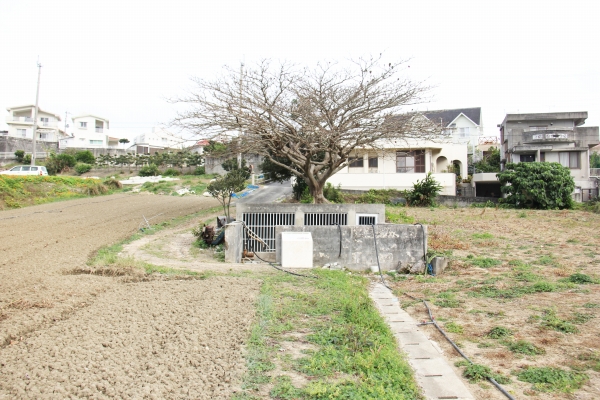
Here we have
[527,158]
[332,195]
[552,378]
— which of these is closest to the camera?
[552,378]

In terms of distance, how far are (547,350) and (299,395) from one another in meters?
2.92

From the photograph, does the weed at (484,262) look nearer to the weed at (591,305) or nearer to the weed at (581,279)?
the weed at (581,279)

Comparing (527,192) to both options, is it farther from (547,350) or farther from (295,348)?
(295,348)

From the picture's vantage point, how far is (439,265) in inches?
381

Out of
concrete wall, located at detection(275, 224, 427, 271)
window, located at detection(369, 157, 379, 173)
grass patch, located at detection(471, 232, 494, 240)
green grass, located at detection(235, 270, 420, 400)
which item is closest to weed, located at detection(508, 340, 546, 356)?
green grass, located at detection(235, 270, 420, 400)

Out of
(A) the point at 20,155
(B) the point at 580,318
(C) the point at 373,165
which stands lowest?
(B) the point at 580,318

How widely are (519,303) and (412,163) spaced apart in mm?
21603

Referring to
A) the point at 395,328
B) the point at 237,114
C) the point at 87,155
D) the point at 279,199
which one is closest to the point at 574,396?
the point at 395,328

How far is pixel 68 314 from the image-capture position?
5148mm

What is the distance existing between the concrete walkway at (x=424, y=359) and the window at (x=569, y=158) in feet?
92.2

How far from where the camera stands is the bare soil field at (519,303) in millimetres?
4379

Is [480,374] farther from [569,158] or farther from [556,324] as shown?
[569,158]

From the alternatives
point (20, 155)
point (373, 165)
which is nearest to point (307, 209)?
point (373, 165)

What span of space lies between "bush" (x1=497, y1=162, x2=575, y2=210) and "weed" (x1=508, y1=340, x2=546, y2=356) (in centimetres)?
1996
